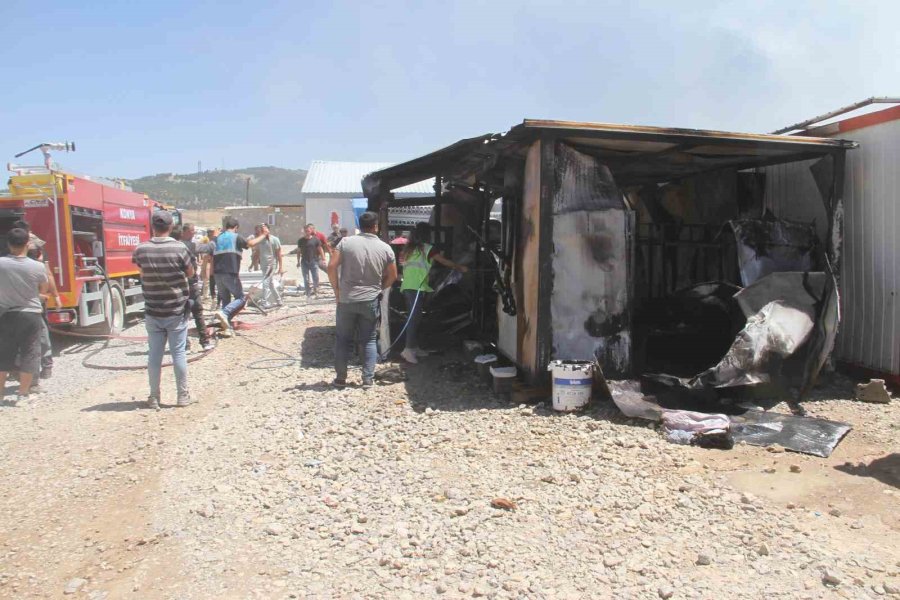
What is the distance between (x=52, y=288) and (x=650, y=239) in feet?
24.9

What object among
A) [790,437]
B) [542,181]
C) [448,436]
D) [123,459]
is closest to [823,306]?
[790,437]

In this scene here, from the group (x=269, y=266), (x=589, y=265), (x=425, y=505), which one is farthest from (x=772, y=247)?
(x=269, y=266)

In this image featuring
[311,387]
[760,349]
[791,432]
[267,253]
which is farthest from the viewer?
[267,253]

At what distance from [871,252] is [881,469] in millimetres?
3019

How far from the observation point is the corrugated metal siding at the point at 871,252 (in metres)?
6.43

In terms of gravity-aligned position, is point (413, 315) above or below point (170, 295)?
below

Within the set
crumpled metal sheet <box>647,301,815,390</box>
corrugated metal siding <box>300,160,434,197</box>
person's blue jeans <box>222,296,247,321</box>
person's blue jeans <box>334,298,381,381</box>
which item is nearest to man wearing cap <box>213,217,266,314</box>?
person's blue jeans <box>222,296,247,321</box>

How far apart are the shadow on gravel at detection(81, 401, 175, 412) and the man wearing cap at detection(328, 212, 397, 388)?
1.94 meters

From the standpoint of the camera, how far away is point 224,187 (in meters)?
105

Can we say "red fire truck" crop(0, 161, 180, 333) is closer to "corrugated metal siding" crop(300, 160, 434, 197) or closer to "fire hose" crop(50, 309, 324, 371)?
"fire hose" crop(50, 309, 324, 371)

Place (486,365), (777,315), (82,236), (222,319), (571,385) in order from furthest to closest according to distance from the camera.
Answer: (82,236), (222,319), (486,365), (777,315), (571,385)

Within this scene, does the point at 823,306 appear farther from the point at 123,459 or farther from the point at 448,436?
the point at 123,459

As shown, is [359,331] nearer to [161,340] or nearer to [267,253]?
[161,340]

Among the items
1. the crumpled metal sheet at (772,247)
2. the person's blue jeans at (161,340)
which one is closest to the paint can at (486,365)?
the crumpled metal sheet at (772,247)
